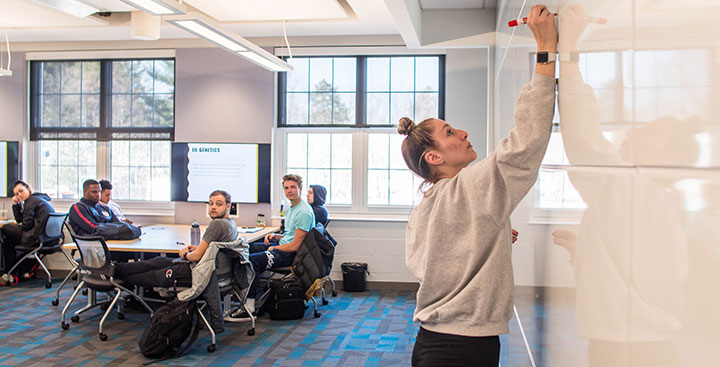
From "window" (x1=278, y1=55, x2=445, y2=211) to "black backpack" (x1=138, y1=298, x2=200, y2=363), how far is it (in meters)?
3.08

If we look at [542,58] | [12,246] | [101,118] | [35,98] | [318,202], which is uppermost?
[35,98]

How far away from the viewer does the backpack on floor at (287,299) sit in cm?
519

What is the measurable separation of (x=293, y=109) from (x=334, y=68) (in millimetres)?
722

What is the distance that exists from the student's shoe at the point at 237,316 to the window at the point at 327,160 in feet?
6.88

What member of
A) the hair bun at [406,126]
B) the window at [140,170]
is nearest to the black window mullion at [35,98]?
A: the window at [140,170]

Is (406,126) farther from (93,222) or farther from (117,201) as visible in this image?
(117,201)

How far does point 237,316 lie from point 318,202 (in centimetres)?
152

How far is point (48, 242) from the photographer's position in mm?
6578

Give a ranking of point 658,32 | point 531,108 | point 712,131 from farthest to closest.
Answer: point 531,108, point 658,32, point 712,131

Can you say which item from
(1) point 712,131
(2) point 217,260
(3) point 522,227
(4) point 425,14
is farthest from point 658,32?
(4) point 425,14

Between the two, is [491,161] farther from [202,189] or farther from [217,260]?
[202,189]

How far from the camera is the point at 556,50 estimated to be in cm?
121

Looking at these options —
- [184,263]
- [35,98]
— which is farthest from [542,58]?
[35,98]

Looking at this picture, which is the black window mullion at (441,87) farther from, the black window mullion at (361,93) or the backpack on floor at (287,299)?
the backpack on floor at (287,299)
